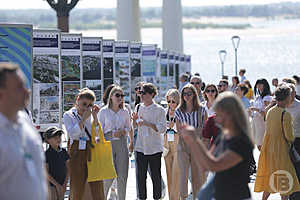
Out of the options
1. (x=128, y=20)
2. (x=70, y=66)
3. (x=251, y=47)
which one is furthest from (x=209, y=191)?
(x=251, y=47)

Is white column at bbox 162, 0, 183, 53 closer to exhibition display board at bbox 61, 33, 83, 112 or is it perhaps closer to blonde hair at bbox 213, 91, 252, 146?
exhibition display board at bbox 61, 33, 83, 112

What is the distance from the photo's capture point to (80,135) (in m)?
8.82

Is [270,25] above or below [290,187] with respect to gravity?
above

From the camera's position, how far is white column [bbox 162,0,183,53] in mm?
44969

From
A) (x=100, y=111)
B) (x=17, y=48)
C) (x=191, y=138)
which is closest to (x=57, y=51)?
(x=17, y=48)

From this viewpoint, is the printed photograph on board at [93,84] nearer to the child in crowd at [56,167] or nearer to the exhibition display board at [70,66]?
the exhibition display board at [70,66]

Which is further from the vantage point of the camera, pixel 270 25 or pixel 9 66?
pixel 270 25

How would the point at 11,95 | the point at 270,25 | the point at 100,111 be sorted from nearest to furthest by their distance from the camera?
1. the point at 11,95
2. the point at 100,111
3. the point at 270,25

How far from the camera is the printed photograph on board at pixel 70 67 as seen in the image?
1555 centimetres

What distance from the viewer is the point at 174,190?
1050cm

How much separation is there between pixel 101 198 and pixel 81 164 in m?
0.52

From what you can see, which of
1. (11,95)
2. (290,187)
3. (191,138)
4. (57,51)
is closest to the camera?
(11,95)

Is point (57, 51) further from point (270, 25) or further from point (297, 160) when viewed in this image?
point (270, 25)

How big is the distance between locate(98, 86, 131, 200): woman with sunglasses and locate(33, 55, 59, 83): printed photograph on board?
389 cm
